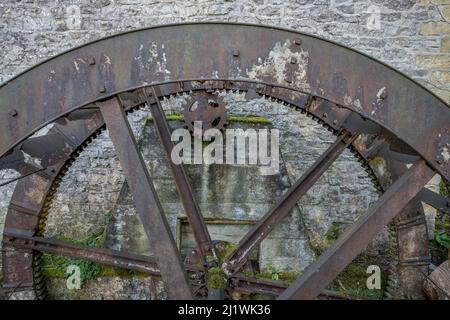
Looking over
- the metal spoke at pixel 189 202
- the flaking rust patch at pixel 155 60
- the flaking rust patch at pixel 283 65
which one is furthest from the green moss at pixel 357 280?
the flaking rust patch at pixel 155 60

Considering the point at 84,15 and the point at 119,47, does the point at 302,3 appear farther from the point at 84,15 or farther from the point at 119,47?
the point at 119,47

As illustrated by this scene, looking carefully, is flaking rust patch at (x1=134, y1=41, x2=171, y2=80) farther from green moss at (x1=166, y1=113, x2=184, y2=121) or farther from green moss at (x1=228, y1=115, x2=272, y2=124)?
green moss at (x1=166, y1=113, x2=184, y2=121)

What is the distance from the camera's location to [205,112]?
518cm

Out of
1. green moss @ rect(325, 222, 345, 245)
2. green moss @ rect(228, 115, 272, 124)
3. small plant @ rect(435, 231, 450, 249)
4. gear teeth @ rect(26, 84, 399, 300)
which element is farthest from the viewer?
green moss @ rect(325, 222, 345, 245)

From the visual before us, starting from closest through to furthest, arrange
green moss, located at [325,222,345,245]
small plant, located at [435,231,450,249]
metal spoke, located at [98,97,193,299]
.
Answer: metal spoke, located at [98,97,193,299] < small plant, located at [435,231,450,249] < green moss, located at [325,222,345,245]

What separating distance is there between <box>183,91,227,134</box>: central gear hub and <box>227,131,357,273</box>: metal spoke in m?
1.40

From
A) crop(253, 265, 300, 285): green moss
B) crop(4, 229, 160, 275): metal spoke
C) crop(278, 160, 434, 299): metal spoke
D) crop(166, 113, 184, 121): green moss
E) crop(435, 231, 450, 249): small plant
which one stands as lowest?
crop(278, 160, 434, 299): metal spoke

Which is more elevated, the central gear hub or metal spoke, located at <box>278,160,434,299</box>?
the central gear hub

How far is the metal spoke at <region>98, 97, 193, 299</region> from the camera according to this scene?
8.14ft

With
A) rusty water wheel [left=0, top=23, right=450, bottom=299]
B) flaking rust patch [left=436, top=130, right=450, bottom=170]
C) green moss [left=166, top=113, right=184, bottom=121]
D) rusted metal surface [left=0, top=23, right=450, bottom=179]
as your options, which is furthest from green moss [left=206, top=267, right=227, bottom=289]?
green moss [left=166, top=113, right=184, bottom=121]

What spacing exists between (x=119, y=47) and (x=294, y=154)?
3.89m

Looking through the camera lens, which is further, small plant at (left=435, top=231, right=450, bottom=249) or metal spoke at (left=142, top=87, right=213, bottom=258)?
small plant at (left=435, top=231, right=450, bottom=249)

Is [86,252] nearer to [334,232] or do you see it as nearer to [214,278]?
[214,278]

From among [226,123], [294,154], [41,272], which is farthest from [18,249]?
[294,154]
